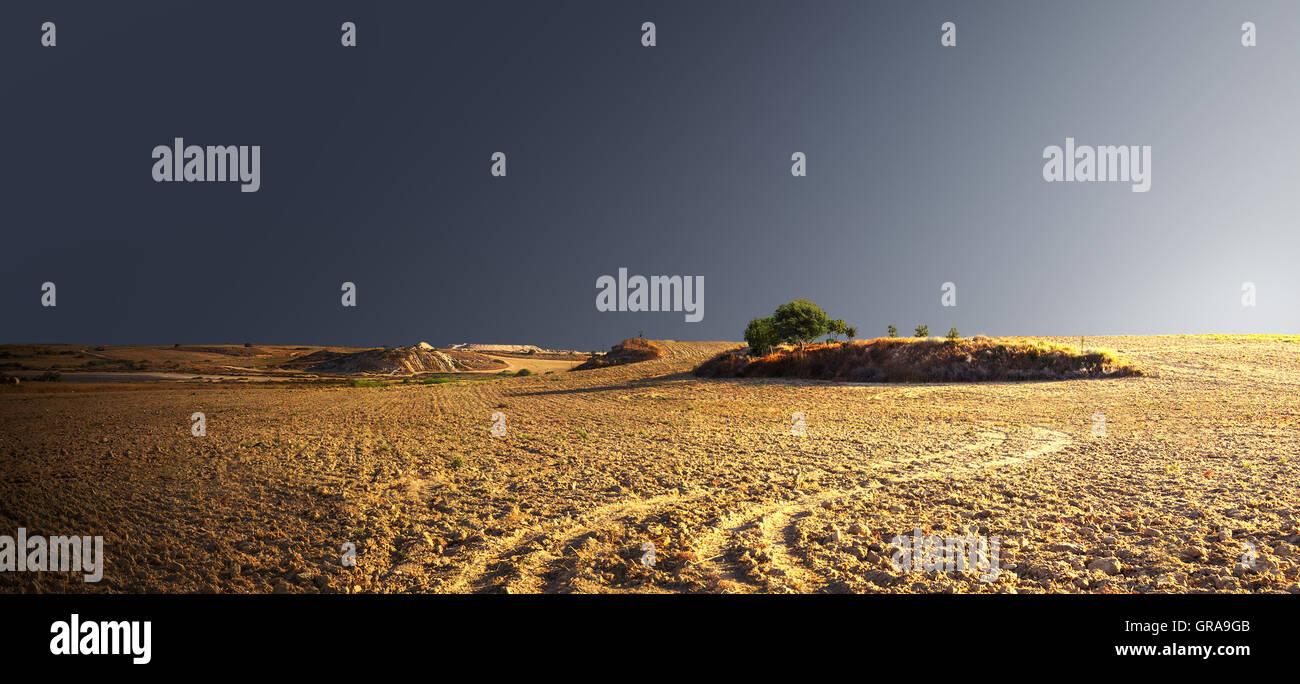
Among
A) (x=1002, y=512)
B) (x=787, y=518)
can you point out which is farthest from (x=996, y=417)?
(x=787, y=518)

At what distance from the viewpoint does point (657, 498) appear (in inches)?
336

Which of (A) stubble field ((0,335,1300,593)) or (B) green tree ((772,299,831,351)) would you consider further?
(B) green tree ((772,299,831,351))

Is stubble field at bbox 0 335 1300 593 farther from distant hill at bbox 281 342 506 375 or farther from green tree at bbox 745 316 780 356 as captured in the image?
distant hill at bbox 281 342 506 375

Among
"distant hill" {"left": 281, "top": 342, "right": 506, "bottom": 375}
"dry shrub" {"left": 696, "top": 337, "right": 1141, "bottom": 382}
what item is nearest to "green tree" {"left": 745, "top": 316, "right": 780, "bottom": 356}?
"dry shrub" {"left": 696, "top": 337, "right": 1141, "bottom": 382}

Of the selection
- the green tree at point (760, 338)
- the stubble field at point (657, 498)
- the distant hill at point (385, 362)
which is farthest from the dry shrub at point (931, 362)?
the distant hill at point (385, 362)

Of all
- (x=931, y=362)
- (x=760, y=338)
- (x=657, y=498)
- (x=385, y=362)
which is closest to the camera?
(x=657, y=498)

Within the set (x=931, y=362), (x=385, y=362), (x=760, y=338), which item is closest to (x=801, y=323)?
(x=760, y=338)

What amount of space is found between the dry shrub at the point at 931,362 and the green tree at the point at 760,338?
2.60 metres

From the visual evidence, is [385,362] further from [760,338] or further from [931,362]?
[931,362]

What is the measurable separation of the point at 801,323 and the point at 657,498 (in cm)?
3703

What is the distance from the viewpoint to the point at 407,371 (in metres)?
62.2

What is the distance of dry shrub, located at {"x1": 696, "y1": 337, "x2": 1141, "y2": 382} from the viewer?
29.4 meters

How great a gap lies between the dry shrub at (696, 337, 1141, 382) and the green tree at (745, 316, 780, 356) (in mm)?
2599
